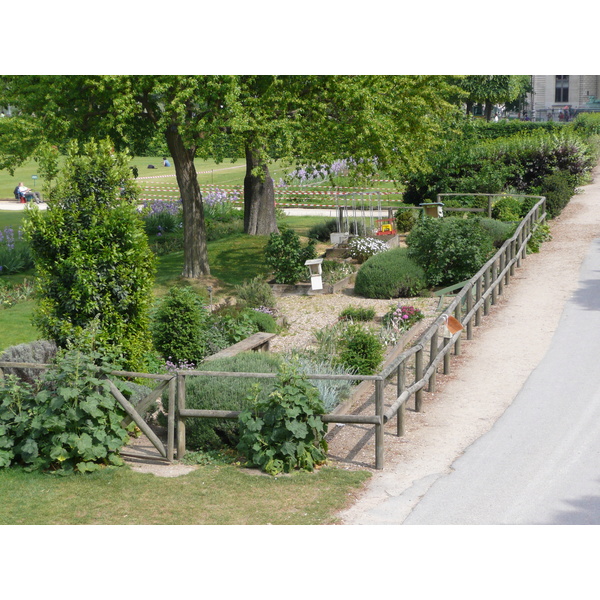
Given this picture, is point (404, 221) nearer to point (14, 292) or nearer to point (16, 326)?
point (14, 292)

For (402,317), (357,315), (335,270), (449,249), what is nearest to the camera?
(402,317)

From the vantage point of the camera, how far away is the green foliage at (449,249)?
17016mm

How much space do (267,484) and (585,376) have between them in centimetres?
531

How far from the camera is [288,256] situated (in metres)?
18.2

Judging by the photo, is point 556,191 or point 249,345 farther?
point 556,191

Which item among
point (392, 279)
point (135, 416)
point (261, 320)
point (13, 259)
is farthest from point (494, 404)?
point (13, 259)

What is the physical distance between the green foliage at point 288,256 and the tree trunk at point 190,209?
170cm

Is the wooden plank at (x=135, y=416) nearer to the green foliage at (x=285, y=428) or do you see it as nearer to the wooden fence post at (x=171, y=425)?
the wooden fence post at (x=171, y=425)

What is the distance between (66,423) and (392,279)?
953 centimetres

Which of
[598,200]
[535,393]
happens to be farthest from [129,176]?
[598,200]

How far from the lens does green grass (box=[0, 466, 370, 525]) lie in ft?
24.3
